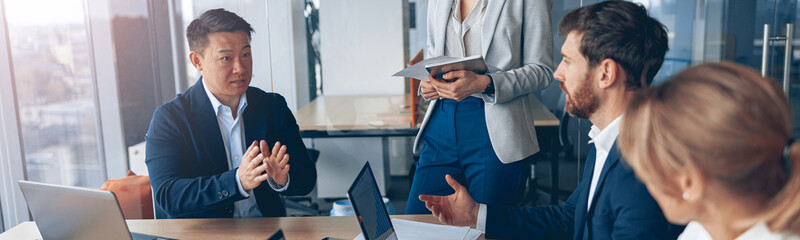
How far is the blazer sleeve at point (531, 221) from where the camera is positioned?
1.45m

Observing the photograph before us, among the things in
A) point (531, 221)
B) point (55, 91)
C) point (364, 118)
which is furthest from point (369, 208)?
point (55, 91)

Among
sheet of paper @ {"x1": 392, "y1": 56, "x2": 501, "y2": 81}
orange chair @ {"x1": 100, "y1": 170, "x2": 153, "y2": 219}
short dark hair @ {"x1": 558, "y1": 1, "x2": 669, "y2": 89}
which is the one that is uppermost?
short dark hair @ {"x1": 558, "y1": 1, "x2": 669, "y2": 89}

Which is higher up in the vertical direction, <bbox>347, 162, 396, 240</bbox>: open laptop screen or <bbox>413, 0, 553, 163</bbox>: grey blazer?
<bbox>413, 0, 553, 163</bbox>: grey blazer

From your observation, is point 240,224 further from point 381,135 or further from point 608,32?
point 381,135

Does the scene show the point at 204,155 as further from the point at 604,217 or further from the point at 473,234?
the point at 604,217

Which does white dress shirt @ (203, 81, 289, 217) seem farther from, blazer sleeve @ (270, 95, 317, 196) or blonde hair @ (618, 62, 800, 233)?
blonde hair @ (618, 62, 800, 233)

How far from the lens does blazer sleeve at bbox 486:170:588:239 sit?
1.45 m

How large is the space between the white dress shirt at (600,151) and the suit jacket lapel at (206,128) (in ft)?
3.01

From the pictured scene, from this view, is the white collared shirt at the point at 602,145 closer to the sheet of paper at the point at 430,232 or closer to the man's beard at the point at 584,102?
Result: the man's beard at the point at 584,102

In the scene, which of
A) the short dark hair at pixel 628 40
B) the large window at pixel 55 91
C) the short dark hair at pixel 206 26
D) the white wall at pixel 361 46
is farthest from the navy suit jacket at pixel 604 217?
the large window at pixel 55 91

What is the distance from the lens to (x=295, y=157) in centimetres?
203

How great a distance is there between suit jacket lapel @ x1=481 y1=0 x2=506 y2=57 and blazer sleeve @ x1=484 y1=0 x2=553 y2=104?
0.03 m

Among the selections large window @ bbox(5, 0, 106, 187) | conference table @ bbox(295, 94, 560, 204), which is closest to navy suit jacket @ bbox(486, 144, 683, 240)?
conference table @ bbox(295, 94, 560, 204)

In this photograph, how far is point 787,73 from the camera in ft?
10.1
